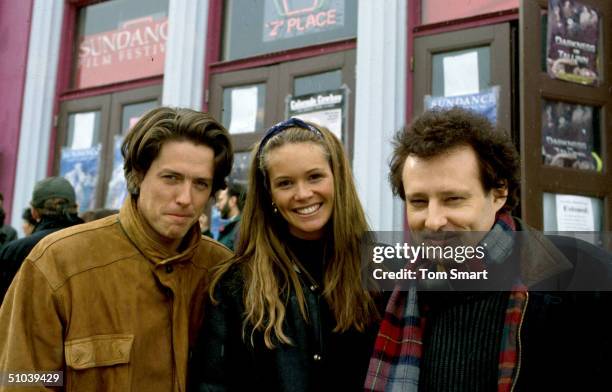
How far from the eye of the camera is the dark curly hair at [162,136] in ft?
6.64

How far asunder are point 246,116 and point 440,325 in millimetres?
4332

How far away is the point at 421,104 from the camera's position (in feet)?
15.7

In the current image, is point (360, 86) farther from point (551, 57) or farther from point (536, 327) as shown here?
point (536, 327)

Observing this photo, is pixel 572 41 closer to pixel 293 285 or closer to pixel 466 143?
pixel 466 143

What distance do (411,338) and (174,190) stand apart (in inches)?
35.8

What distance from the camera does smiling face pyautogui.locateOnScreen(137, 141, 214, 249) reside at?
77.9 inches

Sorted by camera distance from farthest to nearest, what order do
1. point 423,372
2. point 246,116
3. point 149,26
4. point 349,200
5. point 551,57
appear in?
point 149,26 < point 246,116 < point 551,57 < point 349,200 < point 423,372

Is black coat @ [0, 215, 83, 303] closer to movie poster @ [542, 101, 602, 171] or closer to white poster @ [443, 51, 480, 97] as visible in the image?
white poster @ [443, 51, 480, 97]

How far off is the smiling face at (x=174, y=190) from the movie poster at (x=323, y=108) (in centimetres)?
301

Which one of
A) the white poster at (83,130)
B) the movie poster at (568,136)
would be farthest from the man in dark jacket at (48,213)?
the white poster at (83,130)

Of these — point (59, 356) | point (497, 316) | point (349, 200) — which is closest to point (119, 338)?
point (59, 356)

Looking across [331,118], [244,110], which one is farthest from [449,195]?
[244,110]

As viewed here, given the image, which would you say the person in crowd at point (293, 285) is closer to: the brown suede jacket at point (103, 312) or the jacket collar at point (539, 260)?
the brown suede jacket at point (103, 312)

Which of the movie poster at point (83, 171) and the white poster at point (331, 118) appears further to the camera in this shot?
the movie poster at point (83, 171)
